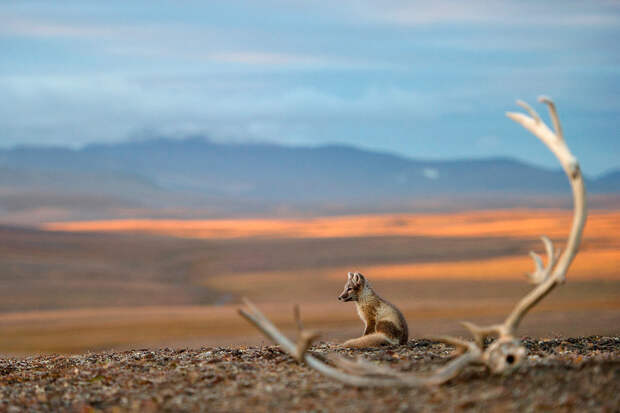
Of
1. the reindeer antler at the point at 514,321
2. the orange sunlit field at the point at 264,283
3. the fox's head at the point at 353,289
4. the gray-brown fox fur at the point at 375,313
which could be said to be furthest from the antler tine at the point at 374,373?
the orange sunlit field at the point at 264,283

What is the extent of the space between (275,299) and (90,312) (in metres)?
11.8

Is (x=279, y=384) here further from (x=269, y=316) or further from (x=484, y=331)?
(x=269, y=316)

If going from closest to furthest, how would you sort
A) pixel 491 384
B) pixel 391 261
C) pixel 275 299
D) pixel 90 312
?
pixel 491 384
pixel 90 312
pixel 275 299
pixel 391 261

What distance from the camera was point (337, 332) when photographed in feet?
99.0

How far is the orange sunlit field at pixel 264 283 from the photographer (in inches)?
1325

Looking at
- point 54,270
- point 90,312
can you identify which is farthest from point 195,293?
point 54,270

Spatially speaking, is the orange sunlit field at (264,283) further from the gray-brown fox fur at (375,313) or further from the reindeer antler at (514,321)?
the reindeer antler at (514,321)

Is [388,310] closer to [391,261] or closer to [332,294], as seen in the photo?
[332,294]

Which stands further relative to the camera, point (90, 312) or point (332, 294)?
point (332, 294)

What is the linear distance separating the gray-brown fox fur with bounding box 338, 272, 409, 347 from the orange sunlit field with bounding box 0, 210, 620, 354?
10.5m

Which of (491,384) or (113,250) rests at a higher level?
(113,250)

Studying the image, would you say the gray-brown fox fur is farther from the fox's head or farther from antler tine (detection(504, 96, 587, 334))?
antler tine (detection(504, 96, 587, 334))

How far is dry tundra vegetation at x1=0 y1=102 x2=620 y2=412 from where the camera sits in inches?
326

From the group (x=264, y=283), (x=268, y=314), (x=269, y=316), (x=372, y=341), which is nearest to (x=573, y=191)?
(x=372, y=341)
